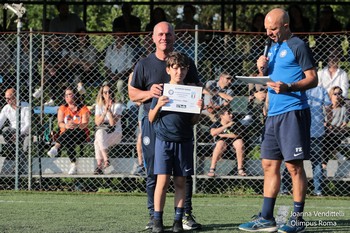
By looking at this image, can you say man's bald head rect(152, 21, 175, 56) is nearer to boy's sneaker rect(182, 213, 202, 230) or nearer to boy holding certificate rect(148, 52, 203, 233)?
boy holding certificate rect(148, 52, 203, 233)

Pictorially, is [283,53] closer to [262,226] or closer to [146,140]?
[146,140]

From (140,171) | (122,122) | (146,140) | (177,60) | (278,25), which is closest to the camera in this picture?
(177,60)

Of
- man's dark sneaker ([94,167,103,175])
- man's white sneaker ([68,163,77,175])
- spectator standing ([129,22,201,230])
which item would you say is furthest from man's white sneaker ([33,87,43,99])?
spectator standing ([129,22,201,230])

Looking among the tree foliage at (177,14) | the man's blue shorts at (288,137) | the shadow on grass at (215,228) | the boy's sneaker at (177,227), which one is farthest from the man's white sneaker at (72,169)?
the tree foliage at (177,14)

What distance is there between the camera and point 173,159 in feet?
25.7

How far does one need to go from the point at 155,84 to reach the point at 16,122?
5.80 meters

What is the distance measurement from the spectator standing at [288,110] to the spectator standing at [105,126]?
5.59m

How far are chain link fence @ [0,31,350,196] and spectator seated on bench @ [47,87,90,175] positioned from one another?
3cm

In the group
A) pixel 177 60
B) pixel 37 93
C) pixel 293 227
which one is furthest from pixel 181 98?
pixel 37 93

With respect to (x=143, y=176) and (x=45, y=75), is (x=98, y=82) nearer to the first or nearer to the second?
(x=45, y=75)

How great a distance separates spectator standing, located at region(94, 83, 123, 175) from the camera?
13.4 m

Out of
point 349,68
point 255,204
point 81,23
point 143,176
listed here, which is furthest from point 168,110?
point 81,23

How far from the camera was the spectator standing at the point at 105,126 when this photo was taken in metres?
13.4

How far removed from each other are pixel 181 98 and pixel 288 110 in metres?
1.03
